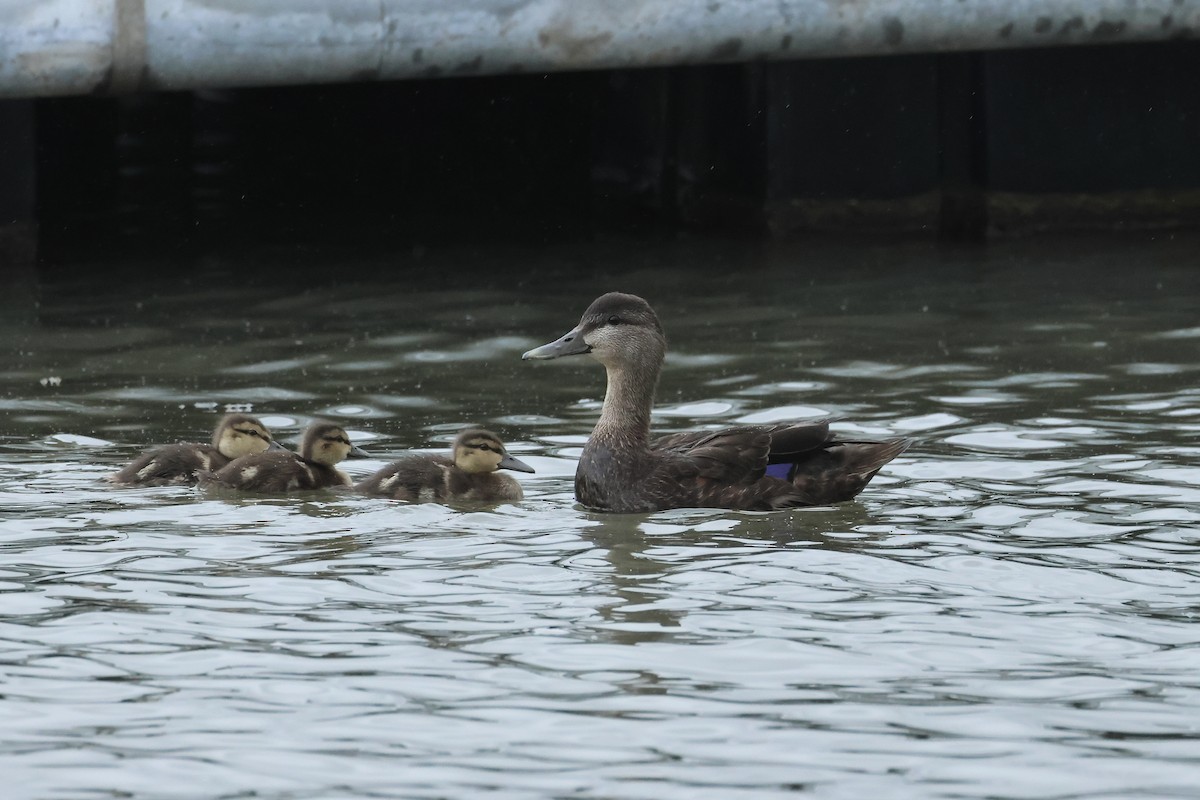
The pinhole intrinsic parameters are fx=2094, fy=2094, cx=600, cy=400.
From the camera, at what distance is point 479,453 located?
25.9 ft

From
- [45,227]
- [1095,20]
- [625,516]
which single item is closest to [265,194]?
[45,227]

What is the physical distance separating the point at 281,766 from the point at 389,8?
8.15m

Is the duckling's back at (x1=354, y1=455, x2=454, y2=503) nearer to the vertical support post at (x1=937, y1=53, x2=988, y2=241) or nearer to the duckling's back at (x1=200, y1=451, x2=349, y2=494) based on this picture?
the duckling's back at (x1=200, y1=451, x2=349, y2=494)

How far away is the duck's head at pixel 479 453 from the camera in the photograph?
7887 millimetres

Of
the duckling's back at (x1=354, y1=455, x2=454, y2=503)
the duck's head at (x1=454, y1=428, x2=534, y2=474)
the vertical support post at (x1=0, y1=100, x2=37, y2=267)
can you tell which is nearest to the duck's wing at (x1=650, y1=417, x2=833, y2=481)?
the duck's head at (x1=454, y1=428, x2=534, y2=474)

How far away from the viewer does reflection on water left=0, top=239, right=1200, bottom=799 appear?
4738 millimetres

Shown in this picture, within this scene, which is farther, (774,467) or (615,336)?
(615,336)

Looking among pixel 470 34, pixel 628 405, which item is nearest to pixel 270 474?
pixel 628 405

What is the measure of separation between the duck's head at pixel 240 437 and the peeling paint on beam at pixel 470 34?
160 inches

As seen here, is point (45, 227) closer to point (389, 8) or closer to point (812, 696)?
point (389, 8)

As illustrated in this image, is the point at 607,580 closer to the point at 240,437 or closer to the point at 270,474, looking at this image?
the point at 270,474

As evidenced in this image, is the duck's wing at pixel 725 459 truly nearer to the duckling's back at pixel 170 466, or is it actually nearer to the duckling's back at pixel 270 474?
the duckling's back at pixel 270 474

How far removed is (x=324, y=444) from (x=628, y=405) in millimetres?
1186

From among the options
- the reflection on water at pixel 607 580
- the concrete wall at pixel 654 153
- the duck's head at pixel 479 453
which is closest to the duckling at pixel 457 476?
the duck's head at pixel 479 453
